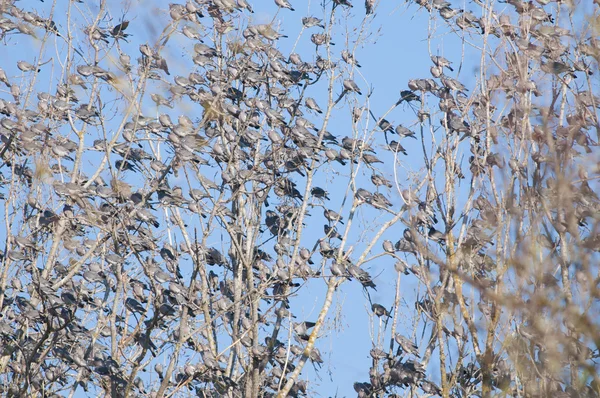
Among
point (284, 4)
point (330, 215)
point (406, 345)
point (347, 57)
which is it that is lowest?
point (406, 345)

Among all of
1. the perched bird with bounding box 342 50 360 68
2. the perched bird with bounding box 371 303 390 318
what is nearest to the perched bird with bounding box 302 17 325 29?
the perched bird with bounding box 342 50 360 68

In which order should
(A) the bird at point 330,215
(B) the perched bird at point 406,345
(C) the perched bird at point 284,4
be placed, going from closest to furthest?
(B) the perched bird at point 406,345
(A) the bird at point 330,215
(C) the perched bird at point 284,4

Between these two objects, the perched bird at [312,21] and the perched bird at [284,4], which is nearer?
the perched bird at [312,21]

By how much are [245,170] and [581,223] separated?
4.73 m

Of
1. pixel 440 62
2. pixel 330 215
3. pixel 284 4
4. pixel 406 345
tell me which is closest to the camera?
pixel 406 345

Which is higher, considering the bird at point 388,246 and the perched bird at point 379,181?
the perched bird at point 379,181

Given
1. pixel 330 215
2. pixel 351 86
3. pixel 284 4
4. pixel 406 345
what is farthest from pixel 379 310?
pixel 284 4

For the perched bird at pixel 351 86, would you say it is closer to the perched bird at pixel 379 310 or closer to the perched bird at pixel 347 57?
the perched bird at pixel 347 57

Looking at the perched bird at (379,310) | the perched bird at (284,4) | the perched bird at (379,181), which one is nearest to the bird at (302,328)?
the perched bird at (379,310)

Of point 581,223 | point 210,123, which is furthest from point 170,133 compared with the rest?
point 581,223

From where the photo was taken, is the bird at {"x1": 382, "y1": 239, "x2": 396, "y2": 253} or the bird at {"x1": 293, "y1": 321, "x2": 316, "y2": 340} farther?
the bird at {"x1": 382, "y1": 239, "x2": 396, "y2": 253}

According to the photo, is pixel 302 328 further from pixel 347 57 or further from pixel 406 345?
pixel 347 57

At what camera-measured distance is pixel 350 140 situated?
589 inches

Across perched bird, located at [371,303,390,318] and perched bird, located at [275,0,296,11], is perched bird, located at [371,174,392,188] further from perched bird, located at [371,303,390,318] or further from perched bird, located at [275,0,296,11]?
perched bird, located at [275,0,296,11]
